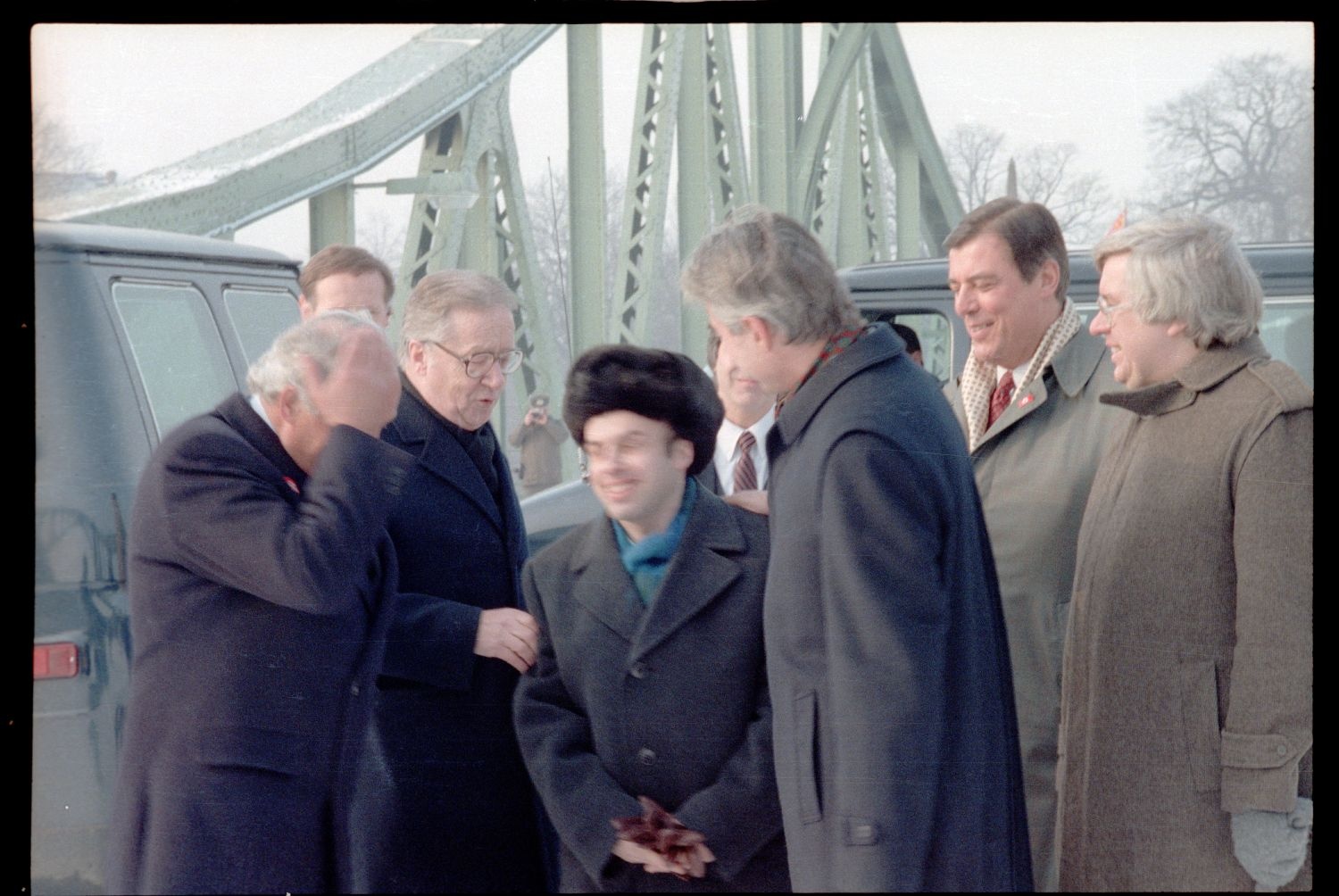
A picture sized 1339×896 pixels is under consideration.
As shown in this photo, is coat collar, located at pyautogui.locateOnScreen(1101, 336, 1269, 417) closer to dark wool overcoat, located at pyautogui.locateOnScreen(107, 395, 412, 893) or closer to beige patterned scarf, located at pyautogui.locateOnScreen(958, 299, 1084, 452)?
beige patterned scarf, located at pyautogui.locateOnScreen(958, 299, 1084, 452)

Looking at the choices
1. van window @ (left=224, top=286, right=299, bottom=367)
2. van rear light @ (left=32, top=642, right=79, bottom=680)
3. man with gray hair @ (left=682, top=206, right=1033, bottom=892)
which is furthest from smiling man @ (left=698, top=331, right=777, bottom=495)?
van rear light @ (left=32, top=642, right=79, bottom=680)

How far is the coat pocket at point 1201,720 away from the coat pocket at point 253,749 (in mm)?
1519

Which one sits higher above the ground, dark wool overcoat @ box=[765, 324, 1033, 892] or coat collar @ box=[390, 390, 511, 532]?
coat collar @ box=[390, 390, 511, 532]

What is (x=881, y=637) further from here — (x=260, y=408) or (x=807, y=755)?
(x=260, y=408)

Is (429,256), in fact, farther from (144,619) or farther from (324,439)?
(144,619)

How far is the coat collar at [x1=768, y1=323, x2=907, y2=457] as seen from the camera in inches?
78.5

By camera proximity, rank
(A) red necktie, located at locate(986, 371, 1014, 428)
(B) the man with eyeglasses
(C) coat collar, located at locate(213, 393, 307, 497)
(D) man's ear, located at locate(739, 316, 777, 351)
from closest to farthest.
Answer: (D) man's ear, located at locate(739, 316, 777, 351) < (C) coat collar, located at locate(213, 393, 307, 497) < (B) the man with eyeglasses < (A) red necktie, located at locate(986, 371, 1014, 428)

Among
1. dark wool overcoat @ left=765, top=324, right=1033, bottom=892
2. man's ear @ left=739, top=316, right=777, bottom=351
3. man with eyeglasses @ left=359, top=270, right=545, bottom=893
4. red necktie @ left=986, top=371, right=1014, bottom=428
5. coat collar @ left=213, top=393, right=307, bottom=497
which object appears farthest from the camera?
red necktie @ left=986, top=371, right=1014, bottom=428

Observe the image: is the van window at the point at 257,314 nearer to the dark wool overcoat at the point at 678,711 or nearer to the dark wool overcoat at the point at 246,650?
the dark wool overcoat at the point at 246,650

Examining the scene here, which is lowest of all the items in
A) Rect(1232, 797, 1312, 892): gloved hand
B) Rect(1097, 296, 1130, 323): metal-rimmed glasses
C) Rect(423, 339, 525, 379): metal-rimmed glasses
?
Rect(1232, 797, 1312, 892): gloved hand

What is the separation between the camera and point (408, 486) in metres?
2.28

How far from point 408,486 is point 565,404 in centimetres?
31

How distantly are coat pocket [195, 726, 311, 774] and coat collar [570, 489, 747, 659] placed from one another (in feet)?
1.78

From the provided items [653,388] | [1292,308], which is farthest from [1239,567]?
[653,388]
